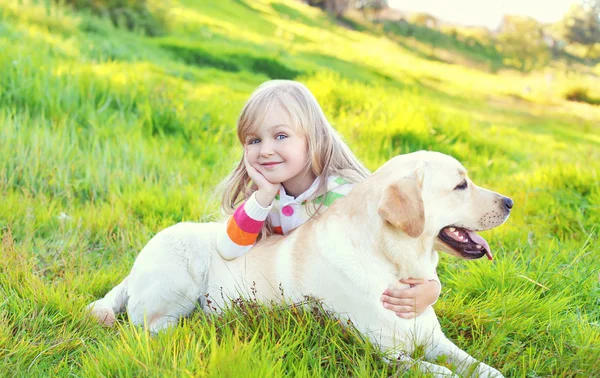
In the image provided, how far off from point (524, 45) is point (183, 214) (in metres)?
28.0

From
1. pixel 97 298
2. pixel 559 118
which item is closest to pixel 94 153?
pixel 97 298

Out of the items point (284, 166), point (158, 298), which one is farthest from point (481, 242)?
point (158, 298)

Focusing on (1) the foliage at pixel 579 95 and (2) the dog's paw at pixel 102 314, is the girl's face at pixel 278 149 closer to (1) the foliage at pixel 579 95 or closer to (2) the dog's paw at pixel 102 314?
(2) the dog's paw at pixel 102 314

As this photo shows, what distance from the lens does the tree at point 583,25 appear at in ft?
123

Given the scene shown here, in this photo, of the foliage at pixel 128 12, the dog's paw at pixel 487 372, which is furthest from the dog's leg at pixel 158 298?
the foliage at pixel 128 12

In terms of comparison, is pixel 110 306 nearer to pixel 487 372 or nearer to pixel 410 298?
pixel 410 298

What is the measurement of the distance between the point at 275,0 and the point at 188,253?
24729 millimetres

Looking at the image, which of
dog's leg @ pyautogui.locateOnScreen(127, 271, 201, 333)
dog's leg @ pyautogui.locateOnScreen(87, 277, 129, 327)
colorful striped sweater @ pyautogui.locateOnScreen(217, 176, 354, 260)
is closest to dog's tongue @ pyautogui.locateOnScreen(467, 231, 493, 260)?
colorful striped sweater @ pyautogui.locateOnScreen(217, 176, 354, 260)

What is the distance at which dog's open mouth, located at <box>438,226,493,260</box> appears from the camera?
2512 mm

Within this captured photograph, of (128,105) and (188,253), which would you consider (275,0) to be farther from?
(188,253)

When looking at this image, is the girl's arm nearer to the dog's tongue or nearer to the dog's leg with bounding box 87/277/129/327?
the dog's tongue

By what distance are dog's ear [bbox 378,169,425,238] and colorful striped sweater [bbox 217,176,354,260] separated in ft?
2.17

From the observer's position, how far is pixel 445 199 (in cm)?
246

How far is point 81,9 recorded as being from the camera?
1146 centimetres
